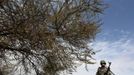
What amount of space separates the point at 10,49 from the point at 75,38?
354cm

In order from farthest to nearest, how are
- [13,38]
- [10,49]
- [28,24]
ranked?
[10,49] → [13,38] → [28,24]

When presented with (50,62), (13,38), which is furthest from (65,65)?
(13,38)

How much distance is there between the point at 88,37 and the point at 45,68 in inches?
114

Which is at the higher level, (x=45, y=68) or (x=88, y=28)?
(x=88, y=28)

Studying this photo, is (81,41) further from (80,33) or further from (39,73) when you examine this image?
(39,73)

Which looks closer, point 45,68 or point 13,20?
point 13,20

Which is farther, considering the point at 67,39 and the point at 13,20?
the point at 67,39

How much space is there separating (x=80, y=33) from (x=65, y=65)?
1657 mm

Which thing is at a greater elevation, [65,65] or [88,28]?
A: [88,28]

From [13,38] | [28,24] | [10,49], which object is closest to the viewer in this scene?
[28,24]

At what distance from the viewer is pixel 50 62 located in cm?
2158

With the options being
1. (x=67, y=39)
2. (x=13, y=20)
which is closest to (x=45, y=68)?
(x=67, y=39)

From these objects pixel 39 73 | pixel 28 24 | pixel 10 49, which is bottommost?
pixel 39 73

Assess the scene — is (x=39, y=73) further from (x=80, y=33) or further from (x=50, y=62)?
(x=80, y=33)
